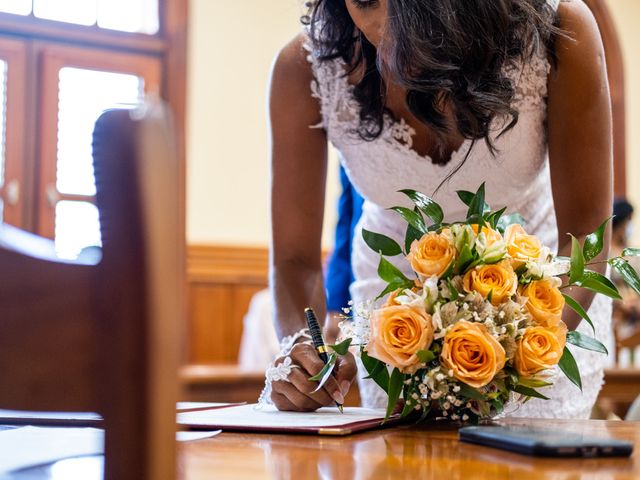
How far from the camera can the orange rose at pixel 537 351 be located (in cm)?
112

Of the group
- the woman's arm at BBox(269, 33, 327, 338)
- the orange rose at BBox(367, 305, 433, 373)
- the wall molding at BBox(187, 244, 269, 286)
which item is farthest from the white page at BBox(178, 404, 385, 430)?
the wall molding at BBox(187, 244, 269, 286)

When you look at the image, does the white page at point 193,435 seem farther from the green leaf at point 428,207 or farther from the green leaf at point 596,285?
the green leaf at point 596,285

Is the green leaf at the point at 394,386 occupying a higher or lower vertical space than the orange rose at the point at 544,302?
lower

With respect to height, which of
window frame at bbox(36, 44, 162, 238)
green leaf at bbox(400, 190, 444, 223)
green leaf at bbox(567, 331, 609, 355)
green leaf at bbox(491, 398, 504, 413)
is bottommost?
green leaf at bbox(491, 398, 504, 413)

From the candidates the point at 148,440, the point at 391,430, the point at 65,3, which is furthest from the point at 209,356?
the point at 148,440

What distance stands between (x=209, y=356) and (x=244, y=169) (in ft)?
3.89

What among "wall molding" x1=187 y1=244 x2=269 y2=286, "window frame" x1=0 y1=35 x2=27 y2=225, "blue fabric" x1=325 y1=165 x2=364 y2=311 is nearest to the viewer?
"blue fabric" x1=325 y1=165 x2=364 y2=311

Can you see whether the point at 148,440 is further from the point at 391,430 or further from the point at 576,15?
the point at 576,15

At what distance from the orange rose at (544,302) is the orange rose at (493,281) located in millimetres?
24

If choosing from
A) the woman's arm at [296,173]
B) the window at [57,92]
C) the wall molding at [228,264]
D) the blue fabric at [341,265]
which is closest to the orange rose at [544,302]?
the woman's arm at [296,173]

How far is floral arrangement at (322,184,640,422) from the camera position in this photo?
1.11 meters

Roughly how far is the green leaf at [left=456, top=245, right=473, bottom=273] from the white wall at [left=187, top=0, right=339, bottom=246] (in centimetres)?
482

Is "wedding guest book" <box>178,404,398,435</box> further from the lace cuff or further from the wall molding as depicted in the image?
the wall molding

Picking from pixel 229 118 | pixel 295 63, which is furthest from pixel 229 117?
pixel 295 63
